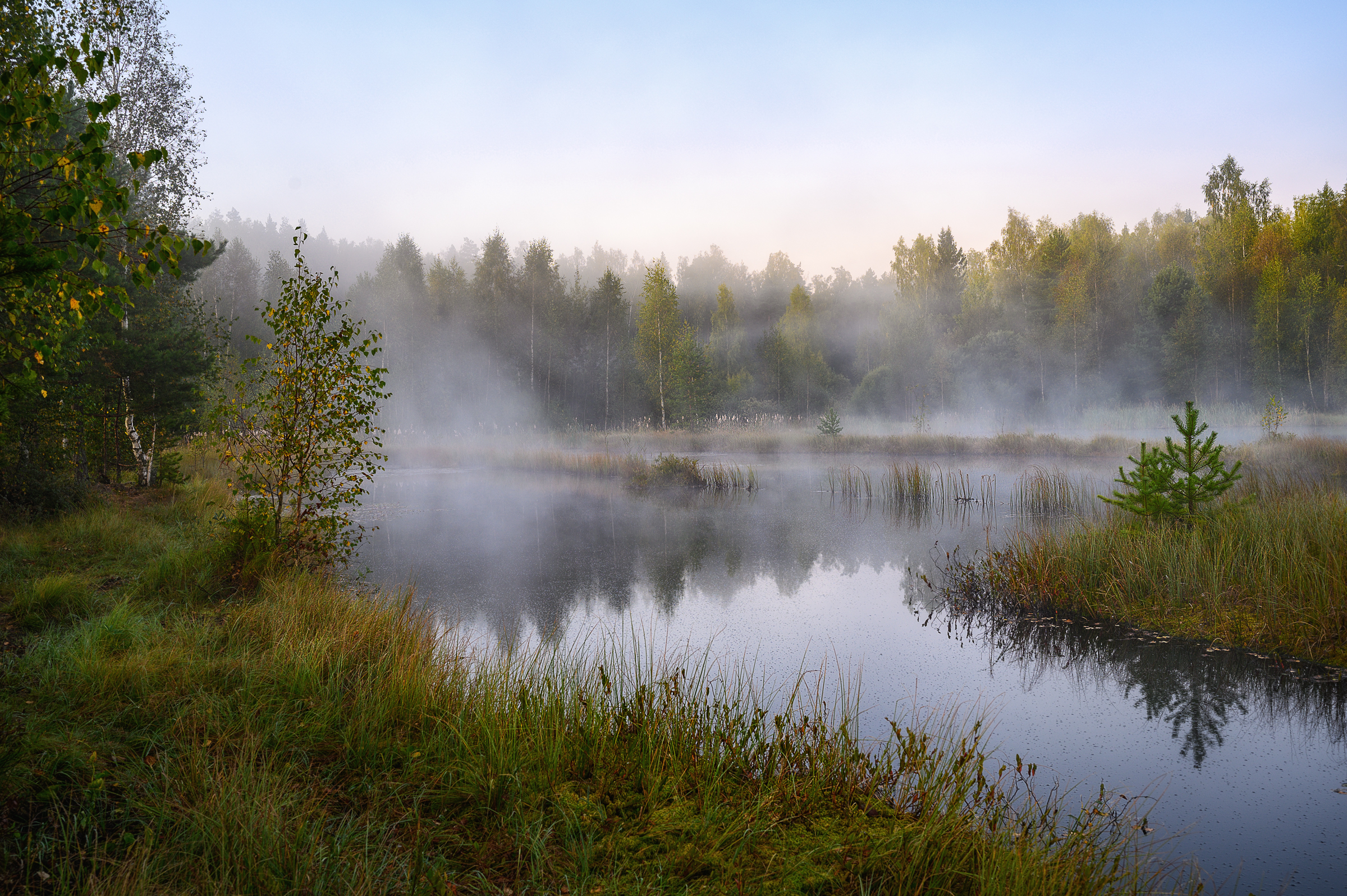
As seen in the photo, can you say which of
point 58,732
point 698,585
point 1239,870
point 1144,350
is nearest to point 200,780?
point 58,732

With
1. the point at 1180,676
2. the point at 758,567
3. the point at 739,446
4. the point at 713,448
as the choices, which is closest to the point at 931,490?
the point at 758,567

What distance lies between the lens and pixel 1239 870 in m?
2.92

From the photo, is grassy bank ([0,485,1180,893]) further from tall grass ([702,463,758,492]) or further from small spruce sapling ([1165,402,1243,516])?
tall grass ([702,463,758,492])

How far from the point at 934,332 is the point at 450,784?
39852 mm

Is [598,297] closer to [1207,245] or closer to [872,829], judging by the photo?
[1207,245]

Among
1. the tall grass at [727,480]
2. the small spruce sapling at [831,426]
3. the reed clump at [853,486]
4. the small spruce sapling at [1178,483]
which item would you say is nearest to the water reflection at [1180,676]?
the small spruce sapling at [1178,483]

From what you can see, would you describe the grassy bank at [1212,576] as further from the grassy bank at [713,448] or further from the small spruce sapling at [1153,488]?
the grassy bank at [713,448]

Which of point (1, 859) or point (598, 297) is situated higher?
point (598, 297)

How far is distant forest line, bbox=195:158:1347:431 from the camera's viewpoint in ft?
99.9

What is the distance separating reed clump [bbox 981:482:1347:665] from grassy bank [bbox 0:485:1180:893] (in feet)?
10.5

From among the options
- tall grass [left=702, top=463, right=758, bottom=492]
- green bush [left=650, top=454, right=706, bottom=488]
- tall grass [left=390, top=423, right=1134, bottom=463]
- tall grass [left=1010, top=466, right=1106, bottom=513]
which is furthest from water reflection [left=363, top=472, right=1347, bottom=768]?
tall grass [left=390, top=423, right=1134, bottom=463]

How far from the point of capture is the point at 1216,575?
6.16 m

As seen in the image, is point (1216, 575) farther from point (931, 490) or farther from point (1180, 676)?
point (931, 490)

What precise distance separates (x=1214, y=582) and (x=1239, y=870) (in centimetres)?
402
